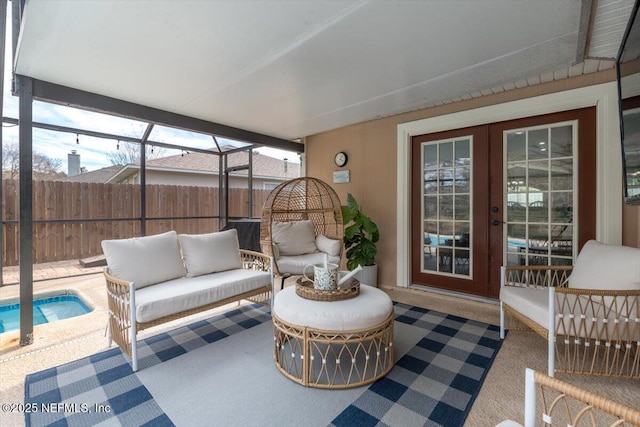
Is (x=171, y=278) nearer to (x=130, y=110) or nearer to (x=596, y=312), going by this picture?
(x=130, y=110)

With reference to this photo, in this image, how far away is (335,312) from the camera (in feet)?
5.98

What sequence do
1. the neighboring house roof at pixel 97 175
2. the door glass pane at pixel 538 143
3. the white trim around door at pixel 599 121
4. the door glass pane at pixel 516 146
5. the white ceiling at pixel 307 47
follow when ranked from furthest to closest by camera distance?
the neighboring house roof at pixel 97 175
the door glass pane at pixel 516 146
the door glass pane at pixel 538 143
the white trim around door at pixel 599 121
the white ceiling at pixel 307 47

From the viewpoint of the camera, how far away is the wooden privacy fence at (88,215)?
4.39m

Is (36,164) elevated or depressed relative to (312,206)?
elevated

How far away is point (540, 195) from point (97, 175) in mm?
7143

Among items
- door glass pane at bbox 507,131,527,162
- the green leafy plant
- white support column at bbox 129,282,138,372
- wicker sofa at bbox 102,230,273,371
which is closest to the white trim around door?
door glass pane at bbox 507,131,527,162

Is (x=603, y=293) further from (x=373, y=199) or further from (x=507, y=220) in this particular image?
(x=373, y=199)

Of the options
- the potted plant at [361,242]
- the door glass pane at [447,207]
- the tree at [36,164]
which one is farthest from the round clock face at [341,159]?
the tree at [36,164]

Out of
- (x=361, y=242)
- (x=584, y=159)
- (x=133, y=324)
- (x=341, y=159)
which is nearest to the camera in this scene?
(x=133, y=324)

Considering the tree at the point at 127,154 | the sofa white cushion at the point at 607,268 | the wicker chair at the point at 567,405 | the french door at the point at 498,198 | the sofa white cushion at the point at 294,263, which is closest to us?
the wicker chair at the point at 567,405

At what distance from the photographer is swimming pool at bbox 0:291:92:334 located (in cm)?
320

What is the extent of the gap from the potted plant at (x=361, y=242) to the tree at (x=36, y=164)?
499cm

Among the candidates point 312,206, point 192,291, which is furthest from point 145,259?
point 312,206

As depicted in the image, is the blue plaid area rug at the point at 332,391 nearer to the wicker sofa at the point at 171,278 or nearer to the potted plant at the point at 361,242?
the wicker sofa at the point at 171,278
